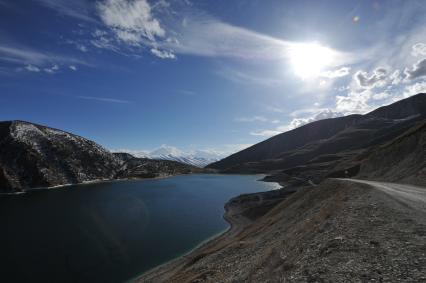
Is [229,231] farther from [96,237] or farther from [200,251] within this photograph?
[96,237]

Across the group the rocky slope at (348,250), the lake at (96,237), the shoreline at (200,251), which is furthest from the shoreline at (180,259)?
the rocky slope at (348,250)

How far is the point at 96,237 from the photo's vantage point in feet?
224

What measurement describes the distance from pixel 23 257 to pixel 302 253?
5286cm

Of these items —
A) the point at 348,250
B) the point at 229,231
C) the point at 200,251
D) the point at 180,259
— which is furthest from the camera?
the point at 229,231

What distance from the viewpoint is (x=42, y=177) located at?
187125 mm

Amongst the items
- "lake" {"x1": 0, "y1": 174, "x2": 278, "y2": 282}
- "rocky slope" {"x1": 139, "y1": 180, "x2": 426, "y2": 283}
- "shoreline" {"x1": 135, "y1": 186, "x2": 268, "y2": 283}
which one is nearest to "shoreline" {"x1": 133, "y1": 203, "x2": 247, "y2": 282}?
"shoreline" {"x1": 135, "y1": 186, "x2": 268, "y2": 283}

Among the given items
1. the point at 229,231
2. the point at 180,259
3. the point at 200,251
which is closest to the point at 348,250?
the point at 180,259

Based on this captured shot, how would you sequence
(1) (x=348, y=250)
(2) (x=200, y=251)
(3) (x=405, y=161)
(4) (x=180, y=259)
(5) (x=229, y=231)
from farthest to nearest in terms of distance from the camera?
(5) (x=229, y=231) → (2) (x=200, y=251) → (3) (x=405, y=161) → (4) (x=180, y=259) → (1) (x=348, y=250)

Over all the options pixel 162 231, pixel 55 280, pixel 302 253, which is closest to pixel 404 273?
pixel 302 253

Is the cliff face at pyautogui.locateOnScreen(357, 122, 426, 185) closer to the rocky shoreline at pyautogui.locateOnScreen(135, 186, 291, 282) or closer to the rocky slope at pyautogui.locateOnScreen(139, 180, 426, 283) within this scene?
the rocky slope at pyautogui.locateOnScreen(139, 180, 426, 283)

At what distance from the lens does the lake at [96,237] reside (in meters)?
49.1

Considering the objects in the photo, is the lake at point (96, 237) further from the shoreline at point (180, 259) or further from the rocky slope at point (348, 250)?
the rocky slope at point (348, 250)

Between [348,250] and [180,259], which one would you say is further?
[180,259]

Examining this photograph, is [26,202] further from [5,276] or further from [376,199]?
[376,199]
